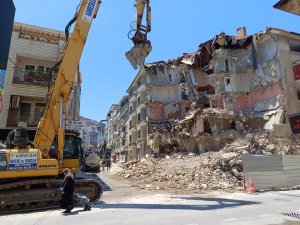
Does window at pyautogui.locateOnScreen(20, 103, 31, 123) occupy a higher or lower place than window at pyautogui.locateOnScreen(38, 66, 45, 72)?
lower

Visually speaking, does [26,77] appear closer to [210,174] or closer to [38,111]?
[38,111]

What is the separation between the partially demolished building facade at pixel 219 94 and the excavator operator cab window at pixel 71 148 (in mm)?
22699

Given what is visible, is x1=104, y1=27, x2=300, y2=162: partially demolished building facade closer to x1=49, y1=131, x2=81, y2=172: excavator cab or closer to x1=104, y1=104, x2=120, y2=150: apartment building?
x1=49, y1=131, x2=81, y2=172: excavator cab

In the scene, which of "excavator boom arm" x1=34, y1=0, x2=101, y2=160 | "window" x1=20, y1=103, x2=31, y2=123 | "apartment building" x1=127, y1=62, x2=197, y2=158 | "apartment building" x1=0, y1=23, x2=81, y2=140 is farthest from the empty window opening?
"window" x1=20, y1=103, x2=31, y2=123

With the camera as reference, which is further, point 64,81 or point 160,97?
point 160,97

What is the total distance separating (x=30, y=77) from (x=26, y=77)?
301 millimetres

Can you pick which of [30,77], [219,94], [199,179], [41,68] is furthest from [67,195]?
[219,94]

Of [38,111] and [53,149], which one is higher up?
[38,111]

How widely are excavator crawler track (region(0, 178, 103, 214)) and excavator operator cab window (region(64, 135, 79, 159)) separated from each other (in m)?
1.65

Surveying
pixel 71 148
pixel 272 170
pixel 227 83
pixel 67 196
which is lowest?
pixel 67 196

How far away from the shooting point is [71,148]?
12375 millimetres

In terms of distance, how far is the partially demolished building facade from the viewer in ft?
107

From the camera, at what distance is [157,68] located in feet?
153

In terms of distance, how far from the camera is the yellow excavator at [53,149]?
10.1 metres
